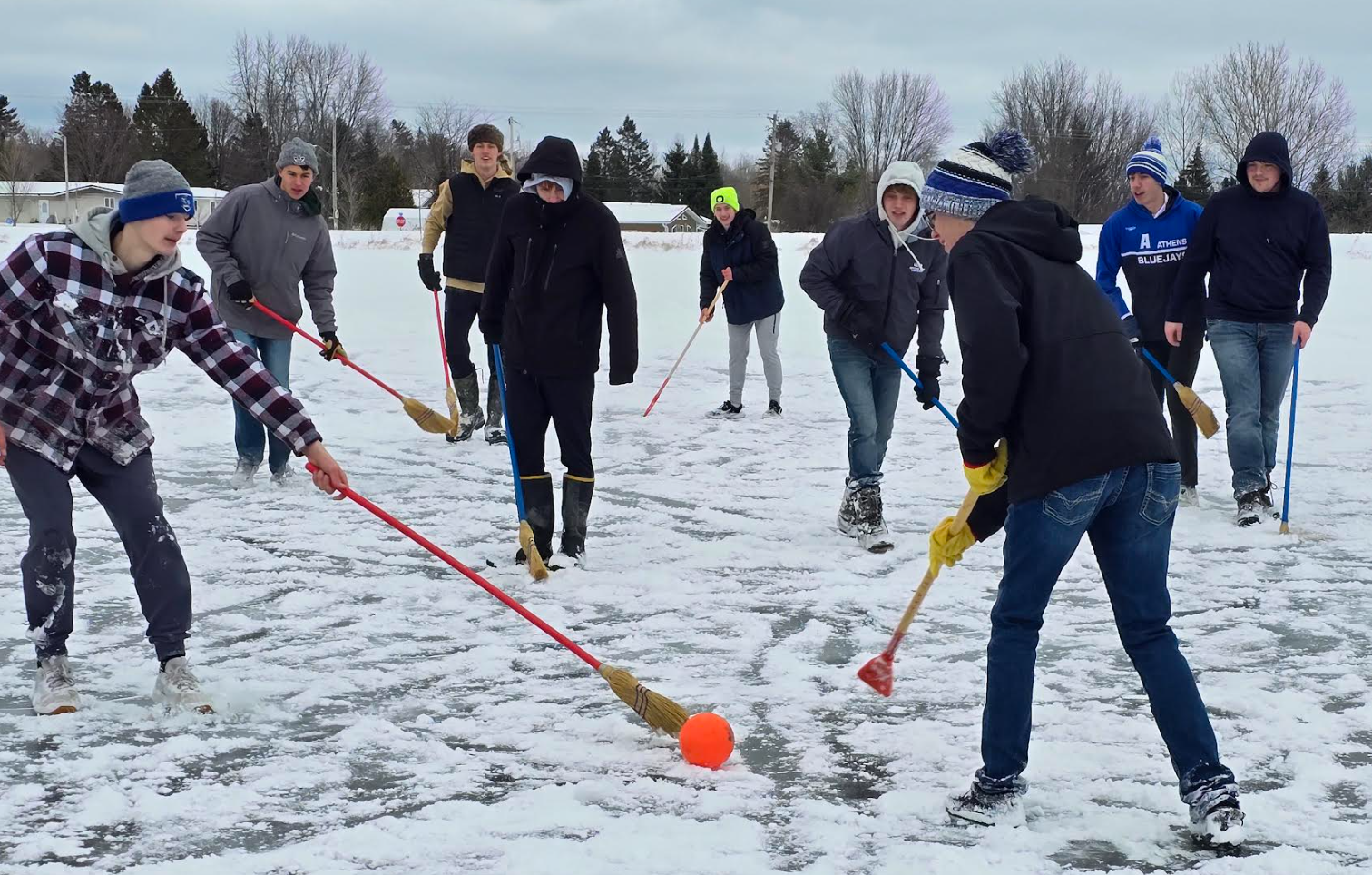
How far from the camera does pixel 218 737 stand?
384 cm

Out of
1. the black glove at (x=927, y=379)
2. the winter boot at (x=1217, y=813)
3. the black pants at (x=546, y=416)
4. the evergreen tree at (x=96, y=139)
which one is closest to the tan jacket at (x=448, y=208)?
the black pants at (x=546, y=416)

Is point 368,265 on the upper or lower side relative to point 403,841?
upper

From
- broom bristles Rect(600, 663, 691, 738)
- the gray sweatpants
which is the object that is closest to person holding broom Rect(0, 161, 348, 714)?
broom bristles Rect(600, 663, 691, 738)

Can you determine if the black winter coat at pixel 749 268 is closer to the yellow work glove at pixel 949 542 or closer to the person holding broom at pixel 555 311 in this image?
the person holding broom at pixel 555 311

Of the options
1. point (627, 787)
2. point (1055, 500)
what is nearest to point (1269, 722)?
point (1055, 500)

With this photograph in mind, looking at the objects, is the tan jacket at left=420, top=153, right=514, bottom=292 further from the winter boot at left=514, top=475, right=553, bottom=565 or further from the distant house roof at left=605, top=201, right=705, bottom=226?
the distant house roof at left=605, top=201, right=705, bottom=226

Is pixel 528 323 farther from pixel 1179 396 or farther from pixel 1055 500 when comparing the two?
pixel 1179 396

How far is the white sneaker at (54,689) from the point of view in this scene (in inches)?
157

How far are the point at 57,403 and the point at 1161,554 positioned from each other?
3161 mm

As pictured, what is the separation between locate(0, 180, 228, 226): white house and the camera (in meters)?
62.2

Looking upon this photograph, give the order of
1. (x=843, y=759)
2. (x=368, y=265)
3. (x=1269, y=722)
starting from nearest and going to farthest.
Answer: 1. (x=843, y=759)
2. (x=1269, y=722)
3. (x=368, y=265)

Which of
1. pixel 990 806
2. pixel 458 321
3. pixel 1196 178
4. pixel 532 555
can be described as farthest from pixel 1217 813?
pixel 1196 178

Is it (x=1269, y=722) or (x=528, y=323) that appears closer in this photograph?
(x=1269, y=722)

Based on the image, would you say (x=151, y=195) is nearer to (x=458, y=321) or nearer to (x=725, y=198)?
(x=458, y=321)
